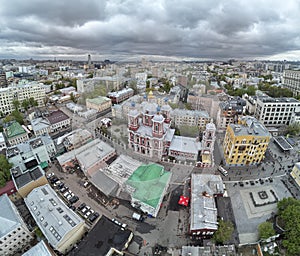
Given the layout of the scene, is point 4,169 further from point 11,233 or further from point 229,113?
point 229,113

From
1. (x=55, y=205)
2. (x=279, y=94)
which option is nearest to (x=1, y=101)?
(x=55, y=205)

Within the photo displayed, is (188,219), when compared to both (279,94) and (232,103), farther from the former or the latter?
(279,94)

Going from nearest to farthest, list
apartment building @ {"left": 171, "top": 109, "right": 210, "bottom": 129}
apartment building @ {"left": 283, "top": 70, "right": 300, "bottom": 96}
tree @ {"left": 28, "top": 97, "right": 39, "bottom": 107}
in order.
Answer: apartment building @ {"left": 171, "top": 109, "right": 210, "bottom": 129} < tree @ {"left": 28, "top": 97, "right": 39, "bottom": 107} < apartment building @ {"left": 283, "top": 70, "right": 300, "bottom": 96}

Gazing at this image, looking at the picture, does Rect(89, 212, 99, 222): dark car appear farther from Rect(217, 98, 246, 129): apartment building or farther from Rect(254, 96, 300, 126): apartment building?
Rect(254, 96, 300, 126): apartment building

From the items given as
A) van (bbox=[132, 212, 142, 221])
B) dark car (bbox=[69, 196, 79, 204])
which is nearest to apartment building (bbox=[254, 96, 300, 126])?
van (bbox=[132, 212, 142, 221])

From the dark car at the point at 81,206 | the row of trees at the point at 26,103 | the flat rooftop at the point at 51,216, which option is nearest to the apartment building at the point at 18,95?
the row of trees at the point at 26,103

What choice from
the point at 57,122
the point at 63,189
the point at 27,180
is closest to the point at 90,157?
the point at 63,189
